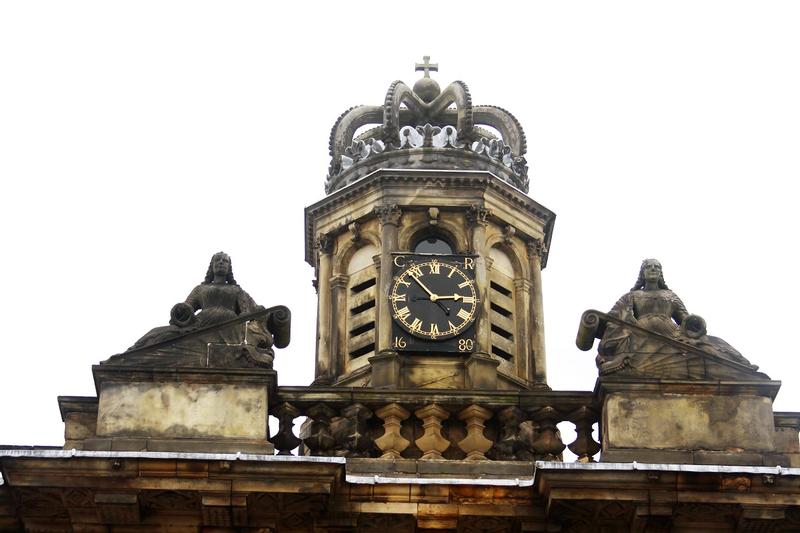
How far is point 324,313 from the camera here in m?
32.5

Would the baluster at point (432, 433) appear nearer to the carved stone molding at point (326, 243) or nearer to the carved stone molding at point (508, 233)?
the carved stone molding at point (508, 233)

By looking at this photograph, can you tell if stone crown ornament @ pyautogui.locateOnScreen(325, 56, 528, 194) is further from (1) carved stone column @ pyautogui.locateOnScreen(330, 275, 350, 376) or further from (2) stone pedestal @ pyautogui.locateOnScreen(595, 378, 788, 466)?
(2) stone pedestal @ pyautogui.locateOnScreen(595, 378, 788, 466)

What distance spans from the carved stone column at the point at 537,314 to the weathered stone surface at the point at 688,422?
388 centimetres

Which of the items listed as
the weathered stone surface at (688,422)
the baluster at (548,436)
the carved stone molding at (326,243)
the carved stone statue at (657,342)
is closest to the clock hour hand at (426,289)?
the carved stone molding at (326,243)

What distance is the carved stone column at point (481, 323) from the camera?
3023cm

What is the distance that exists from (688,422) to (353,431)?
3.69 meters

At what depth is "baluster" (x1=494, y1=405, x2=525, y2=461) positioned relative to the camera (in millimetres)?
28094

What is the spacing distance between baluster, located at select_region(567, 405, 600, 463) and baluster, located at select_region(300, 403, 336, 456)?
267cm

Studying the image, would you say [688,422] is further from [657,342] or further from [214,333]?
[214,333]

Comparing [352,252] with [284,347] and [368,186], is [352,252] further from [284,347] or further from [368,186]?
[284,347]

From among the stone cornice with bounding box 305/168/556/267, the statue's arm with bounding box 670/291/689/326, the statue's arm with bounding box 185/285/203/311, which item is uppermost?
the stone cornice with bounding box 305/168/556/267

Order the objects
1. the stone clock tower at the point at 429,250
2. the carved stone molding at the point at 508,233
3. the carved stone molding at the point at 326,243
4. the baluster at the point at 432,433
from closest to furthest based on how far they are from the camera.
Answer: the baluster at the point at 432,433 < the stone clock tower at the point at 429,250 < the carved stone molding at the point at 508,233 < the carved stone molding at the point at 326,243

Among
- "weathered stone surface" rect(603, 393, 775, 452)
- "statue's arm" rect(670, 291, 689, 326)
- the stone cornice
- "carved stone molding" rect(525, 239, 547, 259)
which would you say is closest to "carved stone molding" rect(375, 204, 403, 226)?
the stone cornice

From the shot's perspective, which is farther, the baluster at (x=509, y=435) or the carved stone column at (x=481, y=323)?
the carved stone column at (x=481, y=323)
